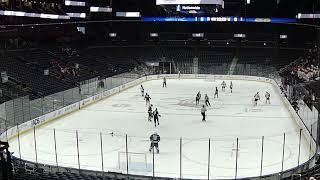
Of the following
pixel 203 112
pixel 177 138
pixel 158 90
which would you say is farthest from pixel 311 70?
pixel 177 138

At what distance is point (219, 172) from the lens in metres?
11.5

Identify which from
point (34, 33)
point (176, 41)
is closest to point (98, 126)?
point (34, 33)

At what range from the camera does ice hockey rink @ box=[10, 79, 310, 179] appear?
12062mm

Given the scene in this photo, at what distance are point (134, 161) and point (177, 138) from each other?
3.52 m

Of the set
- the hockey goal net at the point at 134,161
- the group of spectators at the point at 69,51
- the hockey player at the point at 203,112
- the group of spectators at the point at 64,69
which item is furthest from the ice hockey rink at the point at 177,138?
the group of spectators at the point at 69,51

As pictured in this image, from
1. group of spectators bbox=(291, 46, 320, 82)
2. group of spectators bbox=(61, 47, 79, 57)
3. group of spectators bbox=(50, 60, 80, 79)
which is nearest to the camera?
group of spectators bbox=(291, 46, 320, 82)

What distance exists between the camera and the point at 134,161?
476 inches

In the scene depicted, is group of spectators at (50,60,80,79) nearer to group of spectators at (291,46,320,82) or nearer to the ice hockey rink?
the ice hockey rink

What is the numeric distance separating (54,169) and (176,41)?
34.5 m

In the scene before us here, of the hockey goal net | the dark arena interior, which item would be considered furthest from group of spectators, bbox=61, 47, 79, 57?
the hockey goal net

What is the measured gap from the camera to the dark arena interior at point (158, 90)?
40.2 ft

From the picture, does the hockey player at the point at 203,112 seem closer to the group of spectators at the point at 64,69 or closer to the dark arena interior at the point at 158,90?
the dark arena interior at the point at 158,90

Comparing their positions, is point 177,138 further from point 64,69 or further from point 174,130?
point 64,69

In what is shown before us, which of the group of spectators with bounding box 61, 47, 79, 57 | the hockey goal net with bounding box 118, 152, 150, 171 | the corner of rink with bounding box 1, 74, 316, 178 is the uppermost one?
the group of spectators with bounding box 61, 47, 79, 57
